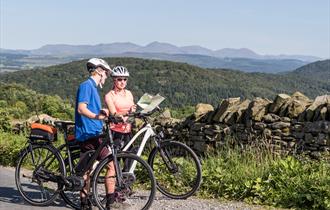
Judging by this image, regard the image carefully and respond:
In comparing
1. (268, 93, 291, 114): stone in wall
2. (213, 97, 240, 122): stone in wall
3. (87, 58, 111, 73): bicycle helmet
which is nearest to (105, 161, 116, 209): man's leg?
(87, 58, 111, 73): bicycle helmet

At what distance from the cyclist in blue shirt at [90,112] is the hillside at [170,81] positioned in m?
77.4

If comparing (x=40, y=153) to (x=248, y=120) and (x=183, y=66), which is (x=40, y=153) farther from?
(x=183, y=66)

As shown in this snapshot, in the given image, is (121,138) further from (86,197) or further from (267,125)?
(267,125)

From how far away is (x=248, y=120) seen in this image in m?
10.6

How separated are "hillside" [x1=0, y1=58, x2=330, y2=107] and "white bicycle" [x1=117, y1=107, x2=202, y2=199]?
7666cm

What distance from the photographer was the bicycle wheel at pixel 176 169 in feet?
20.7

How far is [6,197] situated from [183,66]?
106 metres

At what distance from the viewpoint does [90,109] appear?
5.95m

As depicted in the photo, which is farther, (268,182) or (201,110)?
(201,110)

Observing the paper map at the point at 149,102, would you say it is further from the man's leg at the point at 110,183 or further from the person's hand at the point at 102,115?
the man's leg at the point at 110,183

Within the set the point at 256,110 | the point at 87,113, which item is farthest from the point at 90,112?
the point at 256,110

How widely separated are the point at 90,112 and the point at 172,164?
1292 millimetres

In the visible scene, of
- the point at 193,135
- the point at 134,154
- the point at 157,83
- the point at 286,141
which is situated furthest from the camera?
the point at 157,83

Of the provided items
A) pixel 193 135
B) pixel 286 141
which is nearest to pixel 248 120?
pixel 286 141
